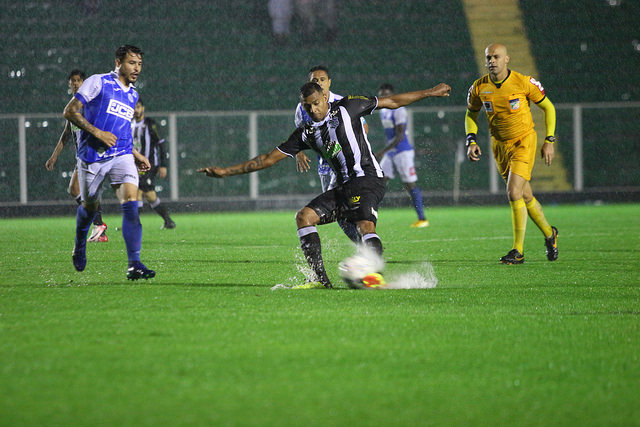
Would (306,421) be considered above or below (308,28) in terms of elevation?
below

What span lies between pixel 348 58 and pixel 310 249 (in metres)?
19.3

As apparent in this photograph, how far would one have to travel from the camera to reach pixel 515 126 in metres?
8.95

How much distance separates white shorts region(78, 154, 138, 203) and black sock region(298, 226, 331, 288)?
1.65 meters

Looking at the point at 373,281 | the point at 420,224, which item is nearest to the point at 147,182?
the point at 420,224

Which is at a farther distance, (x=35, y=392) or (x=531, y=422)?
(x=35, y=392)

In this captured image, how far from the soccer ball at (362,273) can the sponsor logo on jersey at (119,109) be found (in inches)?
92.9

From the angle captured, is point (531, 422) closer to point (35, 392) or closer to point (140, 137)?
point (35, 392)

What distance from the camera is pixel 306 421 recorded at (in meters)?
3.02

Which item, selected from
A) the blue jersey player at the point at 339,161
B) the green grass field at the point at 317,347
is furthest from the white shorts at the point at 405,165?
the blue jersey player at the point at 339,161

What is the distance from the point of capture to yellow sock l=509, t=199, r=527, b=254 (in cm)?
874

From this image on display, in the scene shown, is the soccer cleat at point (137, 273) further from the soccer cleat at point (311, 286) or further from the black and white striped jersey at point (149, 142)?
the black and white striped jersey at point (149, 142)

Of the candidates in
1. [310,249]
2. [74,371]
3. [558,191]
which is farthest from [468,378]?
[558,191]

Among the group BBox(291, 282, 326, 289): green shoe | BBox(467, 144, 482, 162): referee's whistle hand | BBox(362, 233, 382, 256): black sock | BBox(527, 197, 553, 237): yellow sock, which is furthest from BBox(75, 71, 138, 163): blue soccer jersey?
BBox(527, 197, 553, 237): yellow sock

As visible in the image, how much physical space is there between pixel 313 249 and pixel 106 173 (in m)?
2.01
